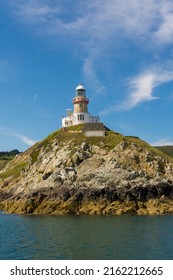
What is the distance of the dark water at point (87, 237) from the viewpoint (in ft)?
149

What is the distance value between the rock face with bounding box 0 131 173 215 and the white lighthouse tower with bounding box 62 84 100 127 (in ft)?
61.6

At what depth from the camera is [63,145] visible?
365 ft

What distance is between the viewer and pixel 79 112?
12912 cm

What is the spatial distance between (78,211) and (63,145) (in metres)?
30.1

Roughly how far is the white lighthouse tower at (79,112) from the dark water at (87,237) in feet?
178

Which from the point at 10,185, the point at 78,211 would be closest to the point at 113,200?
the point at 78,211

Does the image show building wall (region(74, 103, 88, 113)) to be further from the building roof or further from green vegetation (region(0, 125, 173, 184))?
the building roof

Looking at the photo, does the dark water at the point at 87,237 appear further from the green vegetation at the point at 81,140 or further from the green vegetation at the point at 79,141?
the green vegetation at the point at 81,140

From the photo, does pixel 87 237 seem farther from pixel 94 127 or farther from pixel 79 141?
pixel 94 127

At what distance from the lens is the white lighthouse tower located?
422 ft

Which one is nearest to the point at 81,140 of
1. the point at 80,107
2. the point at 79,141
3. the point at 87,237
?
the point at 79,141

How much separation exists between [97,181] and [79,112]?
43.4m

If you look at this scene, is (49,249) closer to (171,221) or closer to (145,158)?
(171,221)

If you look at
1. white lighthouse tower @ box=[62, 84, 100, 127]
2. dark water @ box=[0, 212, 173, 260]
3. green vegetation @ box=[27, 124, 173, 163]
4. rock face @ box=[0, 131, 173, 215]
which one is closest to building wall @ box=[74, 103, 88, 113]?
white lighthouse tower @ box=[62, 84, 100, 127]
